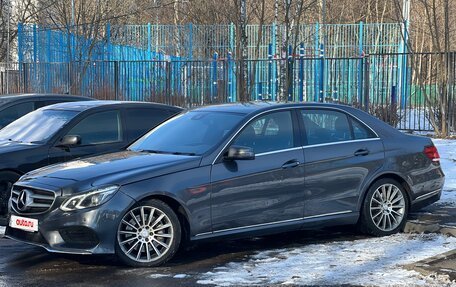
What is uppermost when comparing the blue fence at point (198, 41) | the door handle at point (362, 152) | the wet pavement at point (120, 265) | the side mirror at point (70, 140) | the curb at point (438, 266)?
the blue fence at point (198, 41)

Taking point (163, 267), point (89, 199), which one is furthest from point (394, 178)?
point (89, 199)

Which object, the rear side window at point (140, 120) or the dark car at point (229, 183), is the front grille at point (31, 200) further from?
the rear side window at point (140, 120)

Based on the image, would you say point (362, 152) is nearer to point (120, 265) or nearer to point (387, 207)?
point (387, 207)

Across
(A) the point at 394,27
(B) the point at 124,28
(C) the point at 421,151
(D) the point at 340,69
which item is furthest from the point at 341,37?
(C) the point at 421,151

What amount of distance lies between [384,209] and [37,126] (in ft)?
15.0

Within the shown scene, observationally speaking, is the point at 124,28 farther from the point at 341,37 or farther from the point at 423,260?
the point at 423,260

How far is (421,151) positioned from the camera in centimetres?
876

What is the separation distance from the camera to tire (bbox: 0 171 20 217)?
9133 millimetres

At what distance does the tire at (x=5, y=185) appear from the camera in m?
9.13

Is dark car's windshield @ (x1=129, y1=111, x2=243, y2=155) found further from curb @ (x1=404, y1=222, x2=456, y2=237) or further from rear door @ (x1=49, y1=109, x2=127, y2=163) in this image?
curb @ (x1=404, y1=222, x2=456, y2=237)

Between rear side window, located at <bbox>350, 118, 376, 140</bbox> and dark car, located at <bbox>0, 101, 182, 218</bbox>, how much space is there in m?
2.94

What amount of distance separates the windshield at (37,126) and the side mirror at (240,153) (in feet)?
10.4

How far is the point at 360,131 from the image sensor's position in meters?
8.38

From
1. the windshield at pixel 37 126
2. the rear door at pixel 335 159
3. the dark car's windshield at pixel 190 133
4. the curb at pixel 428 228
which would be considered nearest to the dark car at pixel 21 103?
the windshield at pixel 37 126
